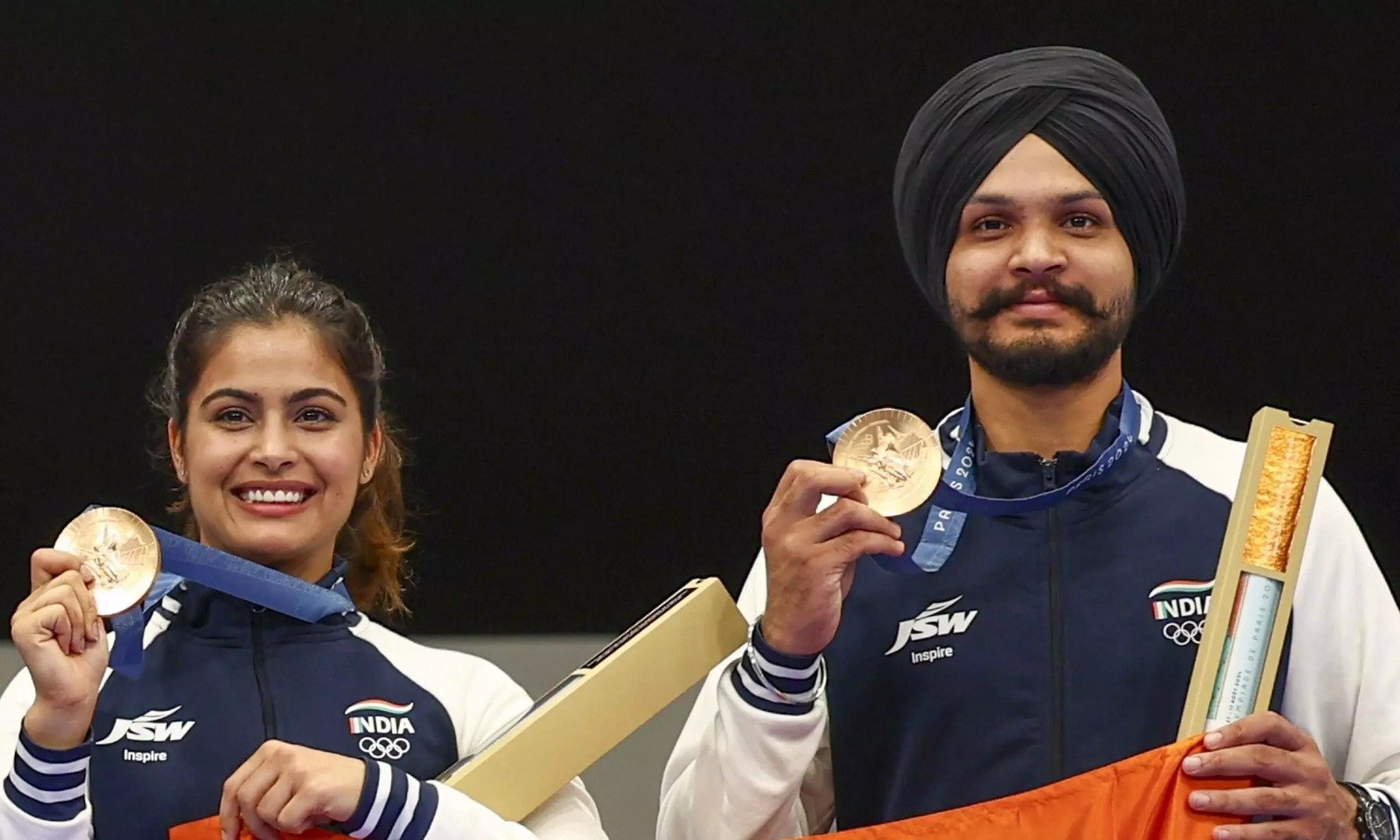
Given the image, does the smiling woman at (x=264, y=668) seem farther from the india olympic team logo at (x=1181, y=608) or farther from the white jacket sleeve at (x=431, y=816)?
the india olympic team logo at (x=1181, y=608)

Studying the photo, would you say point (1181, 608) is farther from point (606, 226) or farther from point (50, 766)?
point (606, 226)

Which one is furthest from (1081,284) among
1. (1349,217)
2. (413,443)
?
(413,443)

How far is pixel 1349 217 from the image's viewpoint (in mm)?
3496

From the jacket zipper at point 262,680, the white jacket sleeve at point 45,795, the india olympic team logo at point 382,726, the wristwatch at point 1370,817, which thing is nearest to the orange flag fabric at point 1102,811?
the wristwatch at point 1370,817

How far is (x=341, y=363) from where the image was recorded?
106 inches

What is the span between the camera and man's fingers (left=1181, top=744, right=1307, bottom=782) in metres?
2.12

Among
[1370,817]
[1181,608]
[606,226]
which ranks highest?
[606,226]

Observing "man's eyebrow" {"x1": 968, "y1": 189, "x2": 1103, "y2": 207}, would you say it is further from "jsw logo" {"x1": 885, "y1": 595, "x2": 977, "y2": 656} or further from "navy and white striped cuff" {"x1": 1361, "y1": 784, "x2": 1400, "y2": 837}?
"navy and white striped cuff" {"x1": 1361, "y1": 784, "x2": 1400, "y2": 837}

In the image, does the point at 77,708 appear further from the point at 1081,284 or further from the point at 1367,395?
the point at 1367,395

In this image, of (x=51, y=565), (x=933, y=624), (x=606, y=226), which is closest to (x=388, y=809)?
(x=51, y=565)

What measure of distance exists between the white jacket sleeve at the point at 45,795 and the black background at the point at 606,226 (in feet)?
4.38

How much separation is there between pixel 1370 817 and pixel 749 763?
24.3 inches

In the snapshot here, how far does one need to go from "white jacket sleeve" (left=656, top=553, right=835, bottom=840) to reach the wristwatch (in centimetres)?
54

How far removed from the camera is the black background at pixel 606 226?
3510 millimetres
